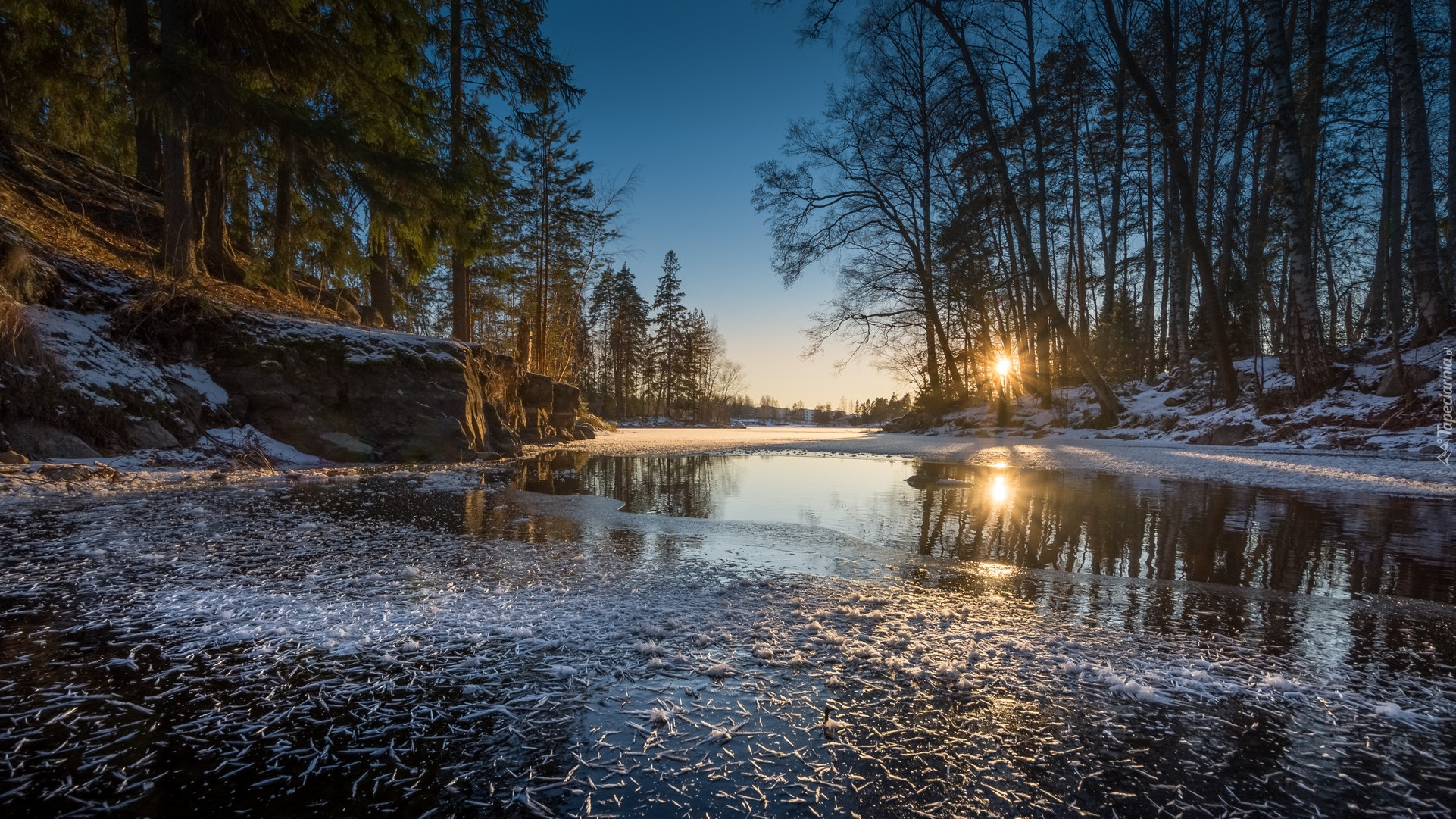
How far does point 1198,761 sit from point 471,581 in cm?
293

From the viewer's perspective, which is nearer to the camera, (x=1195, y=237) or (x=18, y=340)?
(x=18, y=340)

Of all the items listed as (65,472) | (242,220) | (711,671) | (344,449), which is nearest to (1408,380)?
(711,671)

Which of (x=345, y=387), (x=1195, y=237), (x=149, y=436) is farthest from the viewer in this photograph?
(x=1195, y=237)

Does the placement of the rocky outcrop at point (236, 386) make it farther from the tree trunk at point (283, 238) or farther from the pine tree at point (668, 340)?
the pine tree at point (668, 340)

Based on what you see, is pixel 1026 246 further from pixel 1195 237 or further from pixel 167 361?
pixel 167 361

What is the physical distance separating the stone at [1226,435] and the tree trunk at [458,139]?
50.0ft

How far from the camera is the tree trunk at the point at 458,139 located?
1156 cm

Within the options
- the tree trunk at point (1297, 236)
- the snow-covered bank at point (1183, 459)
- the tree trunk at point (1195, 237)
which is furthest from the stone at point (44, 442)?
the tree trunk at point (1297, 236)

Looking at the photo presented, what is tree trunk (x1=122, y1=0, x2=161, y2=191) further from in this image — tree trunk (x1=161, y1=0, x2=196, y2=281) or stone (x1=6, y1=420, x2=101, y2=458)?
stone (x1=6, y1=420, x2=101, y2=458)

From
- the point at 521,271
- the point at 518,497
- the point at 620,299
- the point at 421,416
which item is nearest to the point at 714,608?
the point at 518,497

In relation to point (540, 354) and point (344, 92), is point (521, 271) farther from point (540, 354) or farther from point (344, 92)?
point (344, 92)

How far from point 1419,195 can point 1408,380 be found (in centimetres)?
370

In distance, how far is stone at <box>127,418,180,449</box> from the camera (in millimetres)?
6324

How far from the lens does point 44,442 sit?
225 inches
